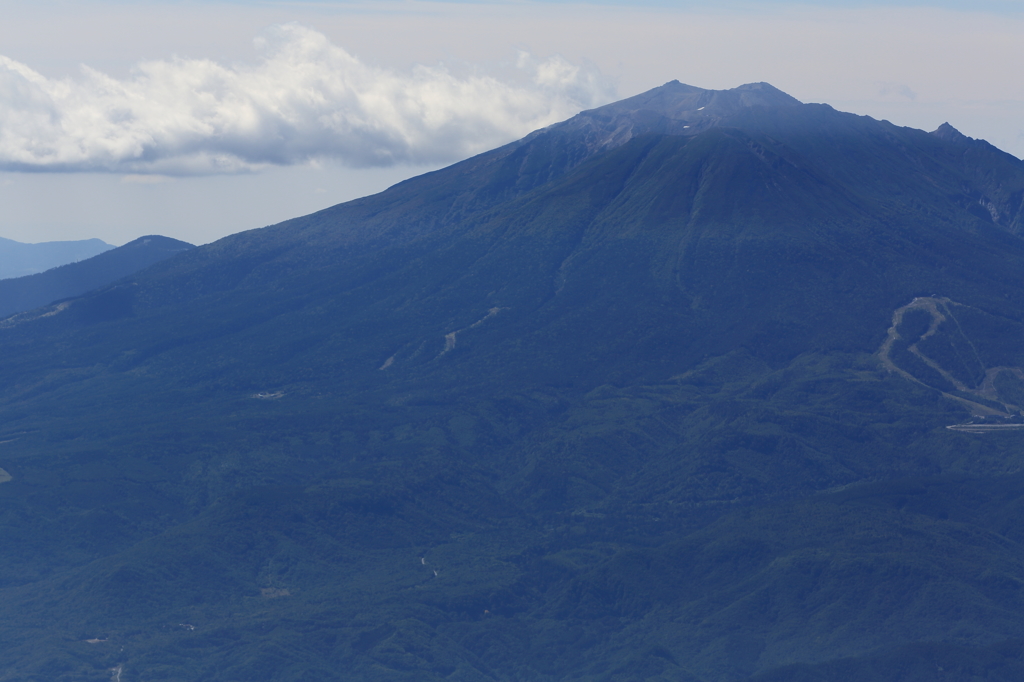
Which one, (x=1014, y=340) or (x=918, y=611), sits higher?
(x=1014, y=340)

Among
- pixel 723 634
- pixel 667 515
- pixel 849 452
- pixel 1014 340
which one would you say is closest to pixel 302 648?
pixel 723 634

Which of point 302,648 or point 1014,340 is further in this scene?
point 1014,340

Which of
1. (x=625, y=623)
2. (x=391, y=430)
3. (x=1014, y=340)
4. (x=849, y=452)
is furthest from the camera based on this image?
(x=1014, y=340)

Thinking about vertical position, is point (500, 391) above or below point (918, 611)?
above

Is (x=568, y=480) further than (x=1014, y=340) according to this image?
No

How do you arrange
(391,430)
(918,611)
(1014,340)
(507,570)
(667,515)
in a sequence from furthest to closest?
(1014,340) < (391,430) < (667,515) < (507,570) < (918,611)

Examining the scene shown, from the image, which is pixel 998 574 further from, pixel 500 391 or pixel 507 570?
pixel 500 391

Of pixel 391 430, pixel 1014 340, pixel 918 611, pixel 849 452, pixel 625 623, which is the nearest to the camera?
pixel 918 611

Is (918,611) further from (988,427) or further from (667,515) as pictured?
(988,427)

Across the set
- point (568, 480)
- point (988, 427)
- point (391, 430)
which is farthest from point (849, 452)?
point (391, 430)
